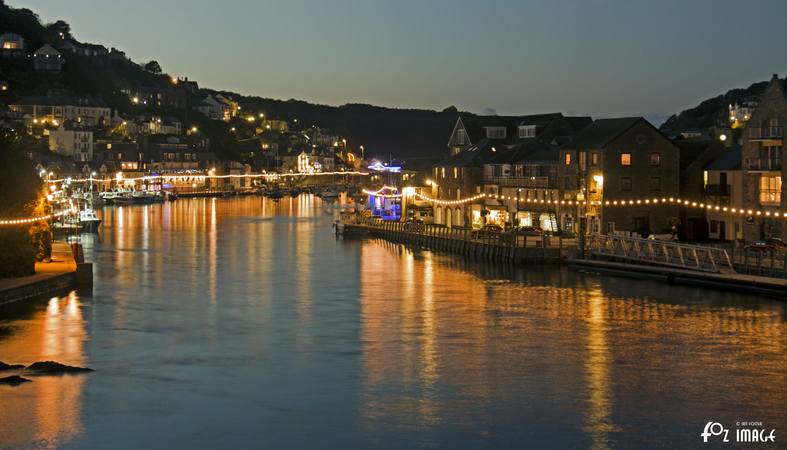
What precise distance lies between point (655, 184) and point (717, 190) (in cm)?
301

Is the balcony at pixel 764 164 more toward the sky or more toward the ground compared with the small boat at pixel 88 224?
more toward the sky

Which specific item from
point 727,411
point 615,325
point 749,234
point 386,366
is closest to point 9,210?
point 386,366

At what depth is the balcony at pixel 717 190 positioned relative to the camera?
48781 millimetres

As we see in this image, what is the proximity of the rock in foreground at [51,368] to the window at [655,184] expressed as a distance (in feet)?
108

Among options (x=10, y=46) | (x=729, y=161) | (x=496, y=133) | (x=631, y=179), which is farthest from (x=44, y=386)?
(x=10, y=46)

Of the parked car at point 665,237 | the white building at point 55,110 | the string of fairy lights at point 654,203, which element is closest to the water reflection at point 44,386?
the parked car at point 665,237

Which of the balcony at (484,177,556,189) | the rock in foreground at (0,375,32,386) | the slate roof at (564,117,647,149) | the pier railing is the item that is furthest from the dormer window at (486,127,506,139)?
the rock in foreground at (0,375,32,386)

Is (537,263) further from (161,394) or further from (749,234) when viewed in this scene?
(161,394)

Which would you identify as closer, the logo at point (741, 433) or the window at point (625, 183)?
the logo at point (741, 433)

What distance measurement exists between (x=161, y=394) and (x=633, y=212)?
3263 cm

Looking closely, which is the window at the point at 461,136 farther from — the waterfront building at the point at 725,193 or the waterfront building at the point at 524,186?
the waterfront building at the point at 725,193

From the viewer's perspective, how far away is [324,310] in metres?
34.6

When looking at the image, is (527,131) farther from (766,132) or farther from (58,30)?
(58,30)

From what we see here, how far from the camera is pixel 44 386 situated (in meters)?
23.2
